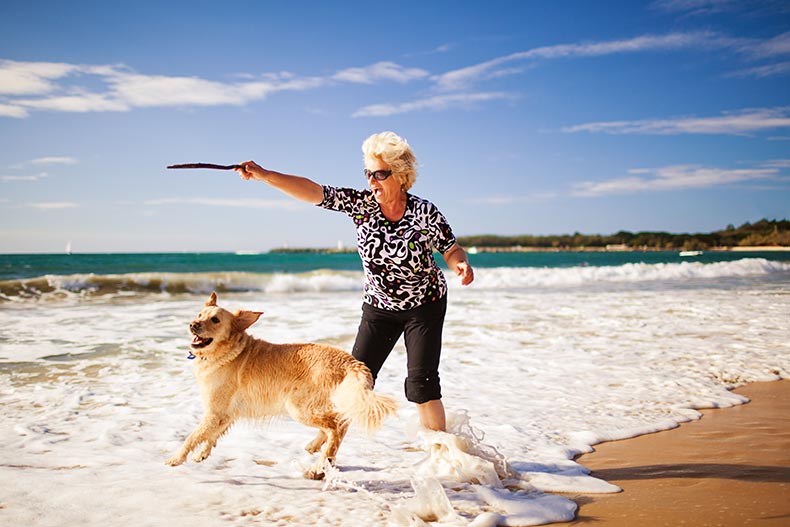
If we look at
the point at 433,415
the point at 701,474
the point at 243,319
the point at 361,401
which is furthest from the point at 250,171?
the point at 701,474

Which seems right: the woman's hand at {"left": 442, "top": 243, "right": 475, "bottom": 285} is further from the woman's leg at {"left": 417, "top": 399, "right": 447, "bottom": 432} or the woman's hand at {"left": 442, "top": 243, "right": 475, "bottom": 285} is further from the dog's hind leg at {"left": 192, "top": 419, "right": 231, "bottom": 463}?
the dog's hind leg at {"left": 192, "top": 419, "right": 231, "bottom": 463}

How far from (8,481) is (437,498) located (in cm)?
277

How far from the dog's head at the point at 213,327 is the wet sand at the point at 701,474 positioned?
2367mm

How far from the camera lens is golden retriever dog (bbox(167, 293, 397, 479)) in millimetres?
3633

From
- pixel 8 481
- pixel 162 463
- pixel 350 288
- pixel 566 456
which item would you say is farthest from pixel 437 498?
pixel 350 288

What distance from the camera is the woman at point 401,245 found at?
11.6 feet

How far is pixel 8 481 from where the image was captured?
12.0 feet

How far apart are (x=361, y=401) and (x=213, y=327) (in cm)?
107

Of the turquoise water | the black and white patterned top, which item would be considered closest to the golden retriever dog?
the black and white patterned top

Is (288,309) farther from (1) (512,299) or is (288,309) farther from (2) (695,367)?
(2) (695,367)

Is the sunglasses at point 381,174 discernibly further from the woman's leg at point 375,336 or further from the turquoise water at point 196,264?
the turquoise water at point 196,264

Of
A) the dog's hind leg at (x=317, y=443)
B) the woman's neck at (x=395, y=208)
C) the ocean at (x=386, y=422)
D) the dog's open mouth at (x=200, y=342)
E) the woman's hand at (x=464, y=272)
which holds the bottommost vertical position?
the ocean at (x=386, y=422)

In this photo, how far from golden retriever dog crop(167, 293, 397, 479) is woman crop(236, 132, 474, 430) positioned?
39cm

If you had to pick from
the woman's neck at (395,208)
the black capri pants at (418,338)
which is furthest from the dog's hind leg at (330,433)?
the woman's neck at (395,208)
